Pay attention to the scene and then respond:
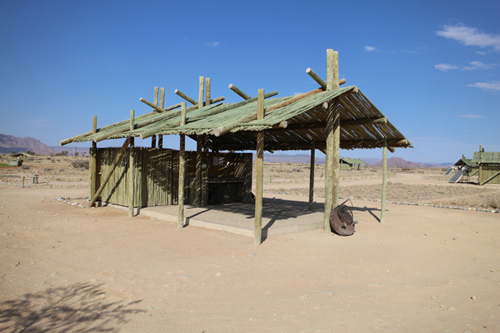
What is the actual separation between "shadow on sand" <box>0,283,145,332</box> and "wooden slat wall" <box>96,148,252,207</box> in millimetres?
6896

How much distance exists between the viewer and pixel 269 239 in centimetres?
780

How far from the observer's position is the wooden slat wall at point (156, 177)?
11.4 metres

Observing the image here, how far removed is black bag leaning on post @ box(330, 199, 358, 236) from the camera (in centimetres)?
862

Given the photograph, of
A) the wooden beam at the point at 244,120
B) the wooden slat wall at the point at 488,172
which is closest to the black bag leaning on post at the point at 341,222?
the wooden beam at the point at 244,120

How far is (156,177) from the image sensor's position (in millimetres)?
11742

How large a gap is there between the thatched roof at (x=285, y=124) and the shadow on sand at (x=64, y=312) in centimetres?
352

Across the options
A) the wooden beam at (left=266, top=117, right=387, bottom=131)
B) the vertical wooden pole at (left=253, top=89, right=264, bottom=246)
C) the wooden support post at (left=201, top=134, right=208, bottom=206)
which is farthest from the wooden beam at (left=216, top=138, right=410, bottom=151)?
the vertical wooden pole at (left=253, top=89, right=264, bottom=246)

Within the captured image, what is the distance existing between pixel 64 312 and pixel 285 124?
4.75 meters

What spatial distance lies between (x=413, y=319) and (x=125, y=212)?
9.69 meters

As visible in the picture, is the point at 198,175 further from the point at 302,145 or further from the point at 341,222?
the point at 341,222

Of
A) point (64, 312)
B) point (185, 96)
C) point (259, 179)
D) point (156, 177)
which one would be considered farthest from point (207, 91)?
point (64, 312)

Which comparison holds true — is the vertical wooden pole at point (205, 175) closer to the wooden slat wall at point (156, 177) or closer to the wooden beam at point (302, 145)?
the wooden slat wall at point (156, 177)

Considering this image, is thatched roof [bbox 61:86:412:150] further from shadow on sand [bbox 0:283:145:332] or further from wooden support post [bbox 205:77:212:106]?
shadow on sand [bbox 0:283:145:332]

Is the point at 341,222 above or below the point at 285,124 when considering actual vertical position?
below
